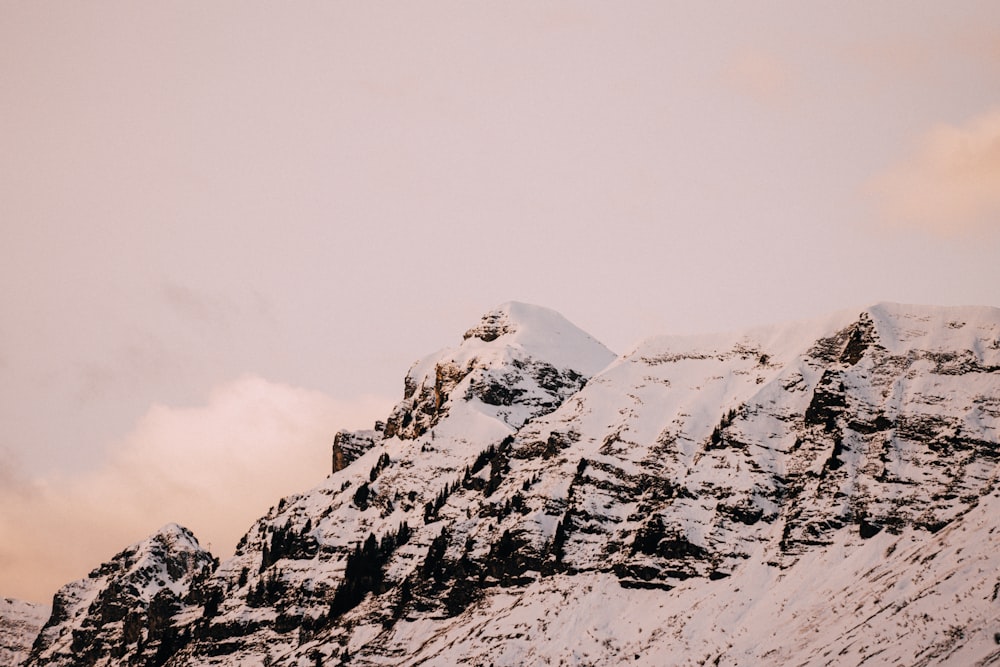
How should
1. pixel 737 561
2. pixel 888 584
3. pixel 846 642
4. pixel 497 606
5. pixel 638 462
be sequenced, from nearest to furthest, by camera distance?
1. pixel 846 642
2. pixel 888 584
3. pixel 737 561
4. pixel 497 606
5. pixel 638 462

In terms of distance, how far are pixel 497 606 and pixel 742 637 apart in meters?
41.5

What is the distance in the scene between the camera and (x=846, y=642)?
126 meters

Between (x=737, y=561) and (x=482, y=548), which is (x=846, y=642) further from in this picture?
(x=482, y=548)

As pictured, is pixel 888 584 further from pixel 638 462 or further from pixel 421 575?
pixel 421 575

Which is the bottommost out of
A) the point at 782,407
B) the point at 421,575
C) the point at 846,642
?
the point at 846,642

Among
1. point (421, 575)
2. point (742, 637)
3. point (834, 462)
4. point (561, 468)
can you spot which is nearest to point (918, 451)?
point (834, 462)

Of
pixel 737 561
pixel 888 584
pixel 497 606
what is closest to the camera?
pixel 888 584

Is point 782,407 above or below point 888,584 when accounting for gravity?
above

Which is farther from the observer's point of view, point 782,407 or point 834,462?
point 782,407

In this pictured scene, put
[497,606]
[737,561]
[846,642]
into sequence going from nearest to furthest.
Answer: [846,642]
[737,561]
[497,606]

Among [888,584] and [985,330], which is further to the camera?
[985,330]

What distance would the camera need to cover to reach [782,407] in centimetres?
18275

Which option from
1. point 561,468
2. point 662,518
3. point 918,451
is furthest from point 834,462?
point 561,468

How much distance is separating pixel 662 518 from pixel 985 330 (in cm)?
5109
